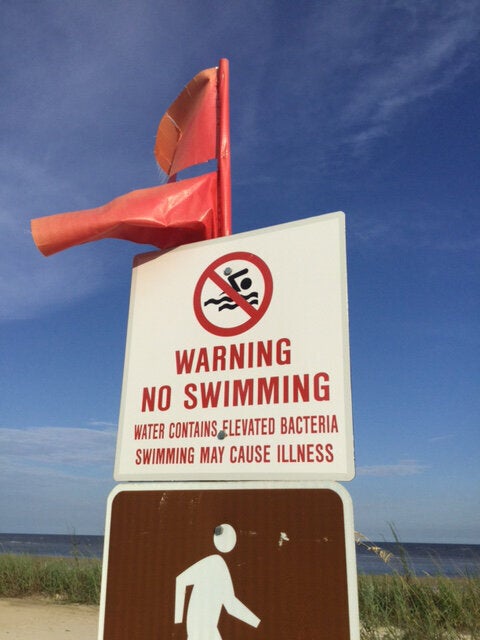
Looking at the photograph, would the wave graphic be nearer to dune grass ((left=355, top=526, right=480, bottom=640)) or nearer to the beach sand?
dune grass ((left=355, top=526, right=480, bottom=640))

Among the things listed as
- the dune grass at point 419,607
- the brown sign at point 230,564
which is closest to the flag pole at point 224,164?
the brown sign at point 230,564

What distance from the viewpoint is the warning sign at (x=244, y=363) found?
1831 mm

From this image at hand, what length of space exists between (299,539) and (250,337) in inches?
26.7

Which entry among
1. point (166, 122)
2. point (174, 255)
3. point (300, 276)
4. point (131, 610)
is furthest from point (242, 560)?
point (166, 122)

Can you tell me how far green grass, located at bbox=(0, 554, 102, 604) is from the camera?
9.48m

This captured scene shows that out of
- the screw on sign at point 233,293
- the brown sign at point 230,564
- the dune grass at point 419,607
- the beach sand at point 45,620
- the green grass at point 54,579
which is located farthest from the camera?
the green grass at point 54,579

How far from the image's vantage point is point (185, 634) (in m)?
1.73

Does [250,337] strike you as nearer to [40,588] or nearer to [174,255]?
[174,255]

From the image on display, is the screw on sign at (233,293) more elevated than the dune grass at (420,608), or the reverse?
the screw on sign at (233,293)

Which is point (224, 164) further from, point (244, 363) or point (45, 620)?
point (45, 620)

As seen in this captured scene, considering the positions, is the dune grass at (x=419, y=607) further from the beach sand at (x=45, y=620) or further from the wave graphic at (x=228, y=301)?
the wave graphic at (x=228, y=301)

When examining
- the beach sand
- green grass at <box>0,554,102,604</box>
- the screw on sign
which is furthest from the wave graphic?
green grass at <box>0,554,102,604</box>

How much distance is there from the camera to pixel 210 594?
1.72m

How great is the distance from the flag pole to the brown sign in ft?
3.91
